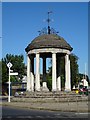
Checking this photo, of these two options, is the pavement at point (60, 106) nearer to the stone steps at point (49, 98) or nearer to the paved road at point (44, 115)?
the stone steps at point (49, 98)

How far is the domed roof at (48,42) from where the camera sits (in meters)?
47.9

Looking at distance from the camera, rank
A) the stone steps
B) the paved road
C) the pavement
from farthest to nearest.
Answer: the stone steps < the pavement < the paved road

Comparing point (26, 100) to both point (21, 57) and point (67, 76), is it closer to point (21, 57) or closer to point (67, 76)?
point (67, 76)

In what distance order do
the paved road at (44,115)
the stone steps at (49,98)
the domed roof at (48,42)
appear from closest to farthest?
the paved road at (44,115)
the stone steps at (49,98)
the domed roof at (48,42)

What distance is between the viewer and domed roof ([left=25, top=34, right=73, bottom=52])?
157 feet

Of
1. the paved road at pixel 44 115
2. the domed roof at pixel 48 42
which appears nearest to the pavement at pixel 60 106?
the paved road at pixel 44 115

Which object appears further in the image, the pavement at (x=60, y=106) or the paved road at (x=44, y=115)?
the pavement at (x=60, y=106)

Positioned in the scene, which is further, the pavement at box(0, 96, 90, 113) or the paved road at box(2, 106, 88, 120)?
the pavement at box(0, 96, 90, 113)

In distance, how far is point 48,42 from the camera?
48156 mm

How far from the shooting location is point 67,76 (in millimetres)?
49375

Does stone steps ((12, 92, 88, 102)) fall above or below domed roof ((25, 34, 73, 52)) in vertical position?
below

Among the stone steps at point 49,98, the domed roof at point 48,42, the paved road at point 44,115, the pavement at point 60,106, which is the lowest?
the paved road at point 44,115

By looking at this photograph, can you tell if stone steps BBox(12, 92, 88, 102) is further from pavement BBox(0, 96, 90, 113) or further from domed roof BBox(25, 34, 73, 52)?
domed roof BBox(25, 34, 73, 52)

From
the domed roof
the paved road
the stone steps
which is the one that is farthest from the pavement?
the domed roof
